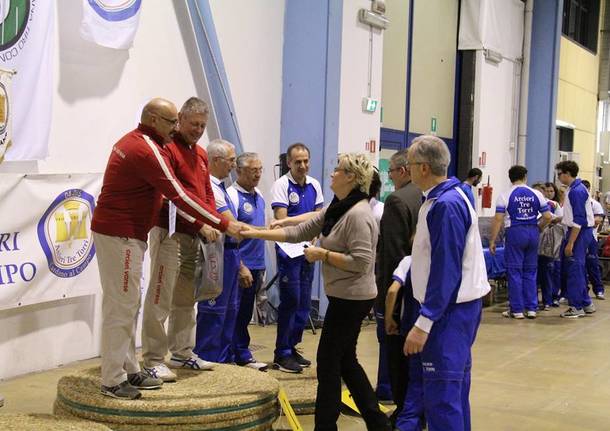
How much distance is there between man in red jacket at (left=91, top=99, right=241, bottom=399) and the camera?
4.11 metres

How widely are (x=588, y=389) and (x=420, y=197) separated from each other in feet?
8.04

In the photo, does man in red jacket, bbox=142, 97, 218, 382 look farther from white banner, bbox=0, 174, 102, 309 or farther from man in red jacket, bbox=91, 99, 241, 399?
white banner, bbox=0, 174, 102, 309

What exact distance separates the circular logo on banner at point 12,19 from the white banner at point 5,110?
0.20 m

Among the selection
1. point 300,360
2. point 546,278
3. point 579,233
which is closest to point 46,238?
point 300,360

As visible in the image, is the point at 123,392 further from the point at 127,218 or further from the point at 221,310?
the point at 221,310

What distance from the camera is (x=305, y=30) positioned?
841 cm

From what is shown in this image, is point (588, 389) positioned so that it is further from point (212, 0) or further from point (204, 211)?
point (212, 0)

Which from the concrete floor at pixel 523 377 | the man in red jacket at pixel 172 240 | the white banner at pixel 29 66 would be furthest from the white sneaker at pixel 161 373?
the white banner at pixel 29 66

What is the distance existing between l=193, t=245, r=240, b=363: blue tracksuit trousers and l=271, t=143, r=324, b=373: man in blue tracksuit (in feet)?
1.72

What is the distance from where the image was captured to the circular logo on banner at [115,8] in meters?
6.11

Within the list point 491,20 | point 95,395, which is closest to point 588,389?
point 95,395

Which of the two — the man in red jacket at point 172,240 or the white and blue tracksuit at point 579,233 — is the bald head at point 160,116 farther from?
the white and blue tracksuit at point 579,233

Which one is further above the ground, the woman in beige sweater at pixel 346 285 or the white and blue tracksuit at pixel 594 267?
the woman in beige sweater at pixel 346 285

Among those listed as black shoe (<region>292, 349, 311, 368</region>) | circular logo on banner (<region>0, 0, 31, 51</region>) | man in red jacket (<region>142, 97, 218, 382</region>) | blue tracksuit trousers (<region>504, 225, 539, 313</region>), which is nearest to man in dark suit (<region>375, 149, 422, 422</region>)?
man in red jacket (<region>142, 97, 218, 382</region>)
